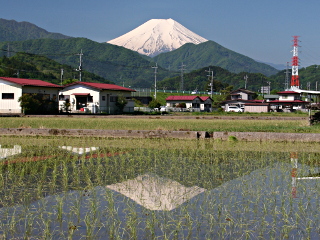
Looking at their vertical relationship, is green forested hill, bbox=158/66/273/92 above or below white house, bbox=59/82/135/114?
above

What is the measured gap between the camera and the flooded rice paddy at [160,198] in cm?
402

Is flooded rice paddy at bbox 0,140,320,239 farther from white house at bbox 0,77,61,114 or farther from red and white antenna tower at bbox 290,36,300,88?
red and white antenna tower at bbox 290,36,300,88

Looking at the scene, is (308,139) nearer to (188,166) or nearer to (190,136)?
(190,136)

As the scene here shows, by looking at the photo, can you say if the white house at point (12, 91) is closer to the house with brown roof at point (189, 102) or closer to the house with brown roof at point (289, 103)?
the house with brown roof at point (189, 102)

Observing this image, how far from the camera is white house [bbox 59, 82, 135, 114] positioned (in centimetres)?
3325

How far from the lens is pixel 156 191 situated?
5.56 meters

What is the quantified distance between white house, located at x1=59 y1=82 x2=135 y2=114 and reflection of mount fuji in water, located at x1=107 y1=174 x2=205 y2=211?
26.9 metres

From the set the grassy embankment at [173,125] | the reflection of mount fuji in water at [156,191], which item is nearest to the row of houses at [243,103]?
the grassy embankment at [173,125]

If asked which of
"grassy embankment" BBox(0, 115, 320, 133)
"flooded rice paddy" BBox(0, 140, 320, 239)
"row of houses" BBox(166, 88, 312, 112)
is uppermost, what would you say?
"row of houses" BBox(166, 88, 312, 112)

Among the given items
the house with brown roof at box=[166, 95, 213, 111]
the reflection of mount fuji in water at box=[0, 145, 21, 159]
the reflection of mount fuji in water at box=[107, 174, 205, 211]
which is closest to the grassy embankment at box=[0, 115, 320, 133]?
the reflection of mount fuji in water at box=[0, 145, 21, 159]

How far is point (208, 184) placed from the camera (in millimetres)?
6008

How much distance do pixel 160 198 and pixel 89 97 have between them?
29.3 m

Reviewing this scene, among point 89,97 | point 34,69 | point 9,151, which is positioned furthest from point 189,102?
point 34,69

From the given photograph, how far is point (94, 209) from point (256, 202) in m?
1.94
